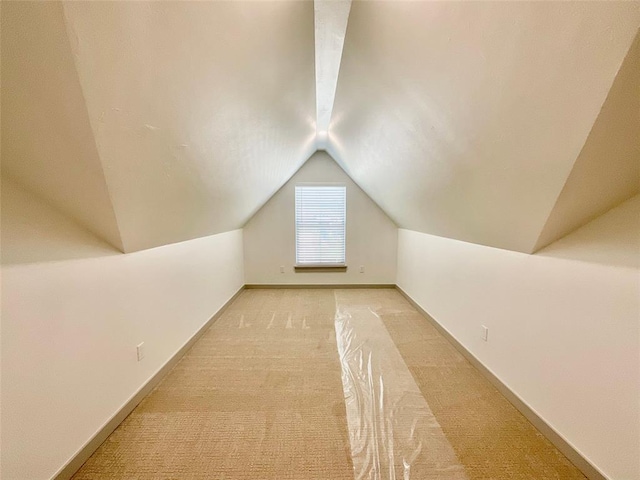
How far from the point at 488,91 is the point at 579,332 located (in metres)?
1.30

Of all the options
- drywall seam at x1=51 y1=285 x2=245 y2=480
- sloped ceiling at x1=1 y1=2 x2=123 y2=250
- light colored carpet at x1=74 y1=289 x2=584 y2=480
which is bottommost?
light colored carpet at x1=74 y1=289 x2=584 y2=480

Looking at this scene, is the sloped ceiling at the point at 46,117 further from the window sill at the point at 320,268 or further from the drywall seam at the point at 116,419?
the window sill at the point at 320,268

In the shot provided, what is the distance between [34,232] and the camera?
1154 millimetres

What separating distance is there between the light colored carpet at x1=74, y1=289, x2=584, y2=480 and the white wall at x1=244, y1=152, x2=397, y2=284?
1895 millimetres

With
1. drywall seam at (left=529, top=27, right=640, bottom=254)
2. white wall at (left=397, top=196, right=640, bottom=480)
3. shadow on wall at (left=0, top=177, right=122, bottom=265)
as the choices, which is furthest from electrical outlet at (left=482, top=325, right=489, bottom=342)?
shadow on wall at (left=0, top=177, right=122, bottom=265)

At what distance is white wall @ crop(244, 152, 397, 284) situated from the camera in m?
4.49

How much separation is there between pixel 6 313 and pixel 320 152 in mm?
3984

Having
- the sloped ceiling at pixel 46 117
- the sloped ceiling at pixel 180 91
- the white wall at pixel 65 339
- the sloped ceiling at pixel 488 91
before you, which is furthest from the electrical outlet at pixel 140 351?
the sloped ceiling at pixel 488 91

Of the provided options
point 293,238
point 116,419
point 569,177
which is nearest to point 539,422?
point 569,177

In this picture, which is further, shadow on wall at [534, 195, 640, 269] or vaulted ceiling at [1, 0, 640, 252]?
shadow on wall at [534, 195, 640, 269]

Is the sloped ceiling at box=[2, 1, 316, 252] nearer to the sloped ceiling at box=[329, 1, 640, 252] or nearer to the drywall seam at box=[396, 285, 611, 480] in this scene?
the sloped ceiling at box=[329, 1, 640, 252]

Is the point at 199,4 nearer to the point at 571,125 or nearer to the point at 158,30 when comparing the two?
the point at 158,30

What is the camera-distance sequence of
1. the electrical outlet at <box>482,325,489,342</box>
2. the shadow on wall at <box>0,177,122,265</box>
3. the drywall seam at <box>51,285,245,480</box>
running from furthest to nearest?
the electrical outlet at <box>482,325,489,342</box> < the drywall seam at <box>51,285,245,480</box> < the shadow on wall at <box>0,177,122,265</box>

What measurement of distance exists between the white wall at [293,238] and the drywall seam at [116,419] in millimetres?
2029
